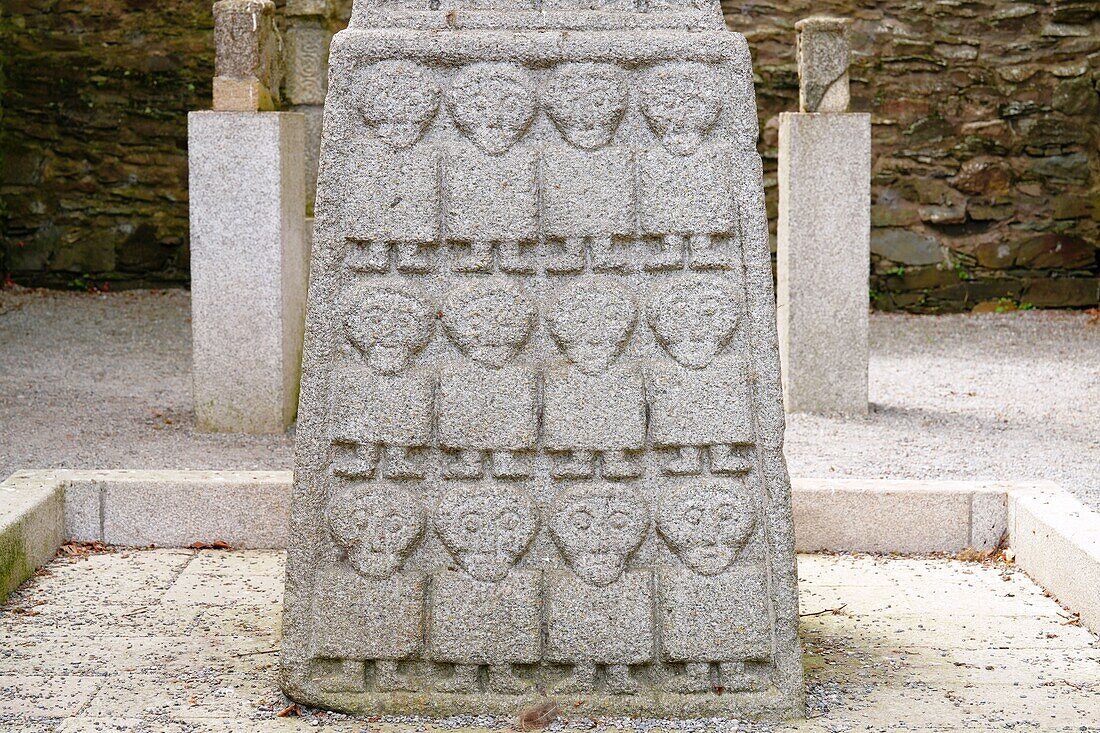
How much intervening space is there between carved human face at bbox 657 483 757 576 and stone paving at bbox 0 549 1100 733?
32 cm

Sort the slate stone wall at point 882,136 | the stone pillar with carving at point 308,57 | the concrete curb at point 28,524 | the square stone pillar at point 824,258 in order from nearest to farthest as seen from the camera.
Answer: the concrete curb at point 28,524, the square stone pillar at point 824,258, the stone pillar with carving at point 308,57, the slate stone wall at point 882,136

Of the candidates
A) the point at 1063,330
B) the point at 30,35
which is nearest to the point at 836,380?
the point at 1063,330

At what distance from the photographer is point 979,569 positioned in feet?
12.2

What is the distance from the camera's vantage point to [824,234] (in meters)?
6.02

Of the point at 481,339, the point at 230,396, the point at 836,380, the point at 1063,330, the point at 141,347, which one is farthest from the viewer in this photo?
the point at 1063,330

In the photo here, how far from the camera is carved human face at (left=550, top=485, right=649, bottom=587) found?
8.54 ft

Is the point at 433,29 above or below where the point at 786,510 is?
above

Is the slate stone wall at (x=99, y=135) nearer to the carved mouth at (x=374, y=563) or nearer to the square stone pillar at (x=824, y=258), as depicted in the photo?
the square stone pillar at (x=824, y=258)

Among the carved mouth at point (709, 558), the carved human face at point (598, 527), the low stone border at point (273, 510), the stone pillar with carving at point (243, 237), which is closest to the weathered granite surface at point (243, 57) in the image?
the stone pillar with carving at point (243, 237)

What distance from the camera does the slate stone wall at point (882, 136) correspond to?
9812 mm

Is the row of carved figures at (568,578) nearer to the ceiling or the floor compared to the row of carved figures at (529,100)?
nearer to the floor

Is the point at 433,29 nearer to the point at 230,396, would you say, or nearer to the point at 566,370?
the point at 566,370

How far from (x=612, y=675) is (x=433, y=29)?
1311 mm

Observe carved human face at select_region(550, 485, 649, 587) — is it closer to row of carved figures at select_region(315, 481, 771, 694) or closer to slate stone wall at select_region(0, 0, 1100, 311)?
row of carved figures at select_region(315, 481, 771, 694)
